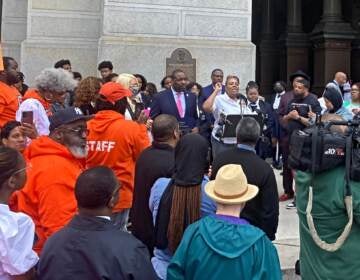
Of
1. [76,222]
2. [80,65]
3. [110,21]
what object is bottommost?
[76,222]

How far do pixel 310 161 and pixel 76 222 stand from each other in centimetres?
171

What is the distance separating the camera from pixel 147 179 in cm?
432

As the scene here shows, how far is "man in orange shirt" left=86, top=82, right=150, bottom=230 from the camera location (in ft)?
16.1

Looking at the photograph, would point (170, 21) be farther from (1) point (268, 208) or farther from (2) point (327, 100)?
(1) point (268, 208)

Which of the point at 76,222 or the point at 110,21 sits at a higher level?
the point at 110,21

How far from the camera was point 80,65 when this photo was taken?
12180mm

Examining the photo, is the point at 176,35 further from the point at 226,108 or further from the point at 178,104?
the point at 226,108

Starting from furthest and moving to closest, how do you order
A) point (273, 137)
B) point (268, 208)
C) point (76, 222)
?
point (273, 137), point (268, 208), point (76, 222)

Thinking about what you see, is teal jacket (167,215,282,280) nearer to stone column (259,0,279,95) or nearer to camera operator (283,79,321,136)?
camera operator (283,79,321,136)

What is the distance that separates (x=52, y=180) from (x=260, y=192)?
1486 millimetres

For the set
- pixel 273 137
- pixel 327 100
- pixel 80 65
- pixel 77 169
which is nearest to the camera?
pixel 77 169

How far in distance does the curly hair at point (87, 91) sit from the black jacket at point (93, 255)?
3314mm

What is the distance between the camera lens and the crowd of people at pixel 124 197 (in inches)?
104

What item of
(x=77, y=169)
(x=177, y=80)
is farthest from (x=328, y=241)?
(x=177, y=80)
